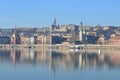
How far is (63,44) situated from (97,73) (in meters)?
60.8

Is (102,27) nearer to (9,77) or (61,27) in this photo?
(61,27)

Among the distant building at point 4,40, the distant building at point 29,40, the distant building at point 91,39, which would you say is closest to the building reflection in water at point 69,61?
the distant building at point 91,39

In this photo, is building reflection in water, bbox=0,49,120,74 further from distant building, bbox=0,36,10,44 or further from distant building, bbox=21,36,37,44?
distant building, bbox=0,36,10,44

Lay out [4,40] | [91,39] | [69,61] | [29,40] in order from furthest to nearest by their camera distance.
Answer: [4,40] < [29,40] < [91,39] < [69,61]

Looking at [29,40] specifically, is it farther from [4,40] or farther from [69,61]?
[69,61]

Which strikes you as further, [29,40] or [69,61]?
[29,40]

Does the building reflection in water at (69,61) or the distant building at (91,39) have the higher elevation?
the distant building at (91,39)

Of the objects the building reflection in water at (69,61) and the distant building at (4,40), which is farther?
the distant building at (4,40)

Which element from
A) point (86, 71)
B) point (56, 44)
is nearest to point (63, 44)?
point (56, 44)

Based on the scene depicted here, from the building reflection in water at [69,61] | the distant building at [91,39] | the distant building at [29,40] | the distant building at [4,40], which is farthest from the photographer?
the distant building at [4,40]

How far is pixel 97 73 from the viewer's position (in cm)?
2570

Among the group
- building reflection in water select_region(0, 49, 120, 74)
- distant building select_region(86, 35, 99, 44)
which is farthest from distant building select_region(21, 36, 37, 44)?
building reflection in water select_region(0, 49, 120, 74)

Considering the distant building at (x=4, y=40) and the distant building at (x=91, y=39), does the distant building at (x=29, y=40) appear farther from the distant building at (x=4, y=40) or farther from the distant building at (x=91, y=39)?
the distant building at (x=91, y=39)


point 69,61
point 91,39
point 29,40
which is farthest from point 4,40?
point 69,61
